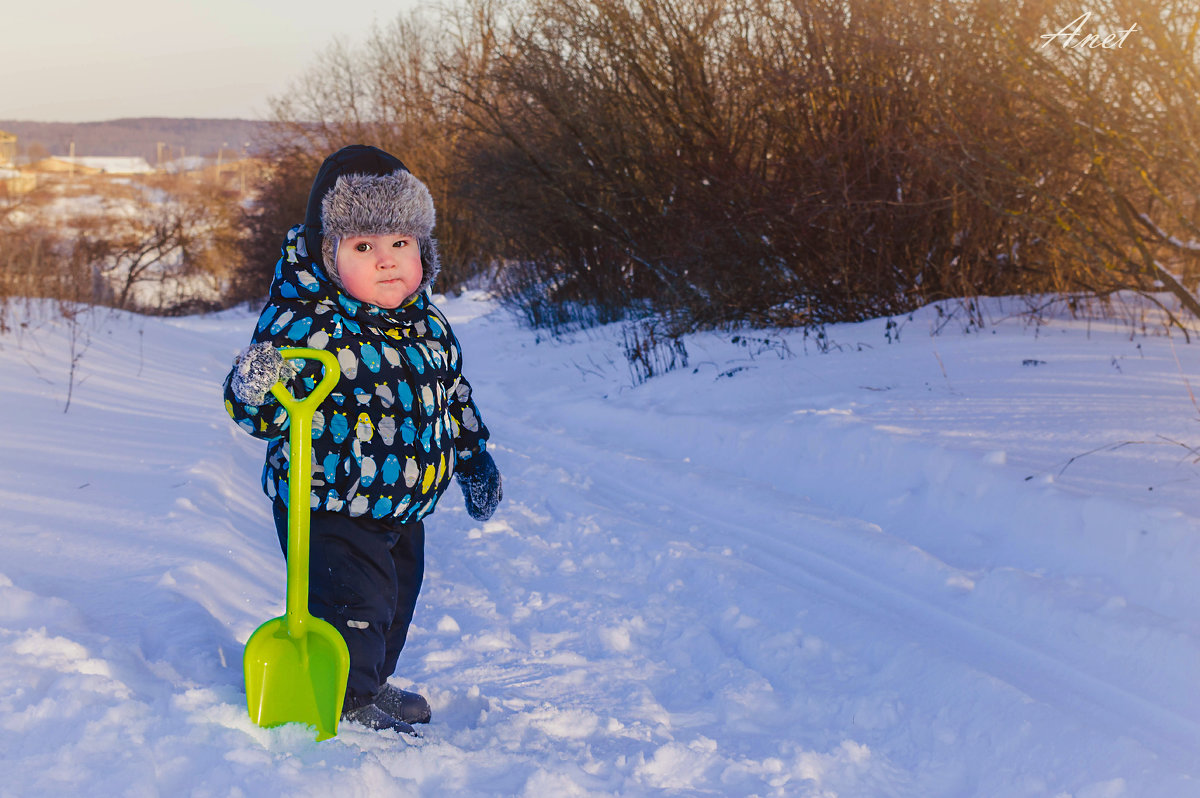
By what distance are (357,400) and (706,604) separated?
1740mm

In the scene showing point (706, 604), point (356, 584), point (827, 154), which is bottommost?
point (706, 604)

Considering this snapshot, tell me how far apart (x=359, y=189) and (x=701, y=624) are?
192cm

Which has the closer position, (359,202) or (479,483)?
(359,202)

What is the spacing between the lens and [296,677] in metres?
2.12

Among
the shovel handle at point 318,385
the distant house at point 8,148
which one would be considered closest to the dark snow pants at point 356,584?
the shovel handle at point 318,385

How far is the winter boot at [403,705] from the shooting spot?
2.47 meters

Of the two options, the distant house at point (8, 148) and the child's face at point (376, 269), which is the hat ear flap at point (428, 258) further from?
the distant house at point (8, 148)

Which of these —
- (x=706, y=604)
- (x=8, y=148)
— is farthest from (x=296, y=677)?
(x=8, y=148)

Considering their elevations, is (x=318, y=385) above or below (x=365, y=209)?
below

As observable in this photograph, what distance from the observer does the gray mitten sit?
2047 millimetres

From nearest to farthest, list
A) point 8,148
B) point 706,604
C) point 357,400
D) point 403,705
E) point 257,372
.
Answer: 1. point 257,372
2. point 357,400
3. point 403,705
4. point 706,604
5. point 8,148

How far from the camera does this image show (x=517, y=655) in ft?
10.0

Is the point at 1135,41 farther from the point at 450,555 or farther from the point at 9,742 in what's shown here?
the point at 9,742

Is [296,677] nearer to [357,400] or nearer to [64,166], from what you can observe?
[357,400]
